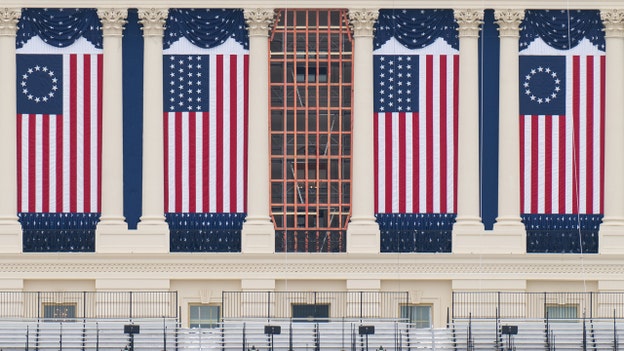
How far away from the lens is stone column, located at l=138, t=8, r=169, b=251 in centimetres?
10812

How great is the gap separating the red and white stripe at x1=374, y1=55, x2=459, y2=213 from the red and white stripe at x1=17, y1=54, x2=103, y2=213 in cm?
1093

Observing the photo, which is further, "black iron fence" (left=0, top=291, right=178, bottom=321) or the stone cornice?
the stone cornice

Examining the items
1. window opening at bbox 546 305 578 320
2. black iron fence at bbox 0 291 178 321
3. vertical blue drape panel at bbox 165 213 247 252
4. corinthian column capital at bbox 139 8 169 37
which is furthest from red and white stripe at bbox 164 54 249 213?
window opening at bbox 546 305 578 320

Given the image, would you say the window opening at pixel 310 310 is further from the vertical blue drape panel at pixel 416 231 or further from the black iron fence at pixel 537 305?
the black iron fence at pixel 537 305

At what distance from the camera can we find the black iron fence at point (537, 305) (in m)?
107

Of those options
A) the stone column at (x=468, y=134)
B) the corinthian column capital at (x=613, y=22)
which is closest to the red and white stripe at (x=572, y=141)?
the corinthian column capital at (x=613, y=22)

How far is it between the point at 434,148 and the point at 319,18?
22.0 feet

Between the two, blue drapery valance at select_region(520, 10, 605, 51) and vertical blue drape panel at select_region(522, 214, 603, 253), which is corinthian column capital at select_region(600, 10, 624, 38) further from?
vertical blue drape panel at select_region(522, 214, 603, 253)

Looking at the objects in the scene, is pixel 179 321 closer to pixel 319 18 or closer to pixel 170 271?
pixel 170 271

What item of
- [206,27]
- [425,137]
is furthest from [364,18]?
[206,27]

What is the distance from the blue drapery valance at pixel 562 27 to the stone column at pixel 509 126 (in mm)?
516

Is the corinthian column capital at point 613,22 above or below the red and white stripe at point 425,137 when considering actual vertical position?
above

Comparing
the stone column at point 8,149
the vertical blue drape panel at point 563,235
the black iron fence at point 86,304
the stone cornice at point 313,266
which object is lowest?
the black iron fence at point 86,304

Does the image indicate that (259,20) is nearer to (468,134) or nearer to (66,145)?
(66,145)
